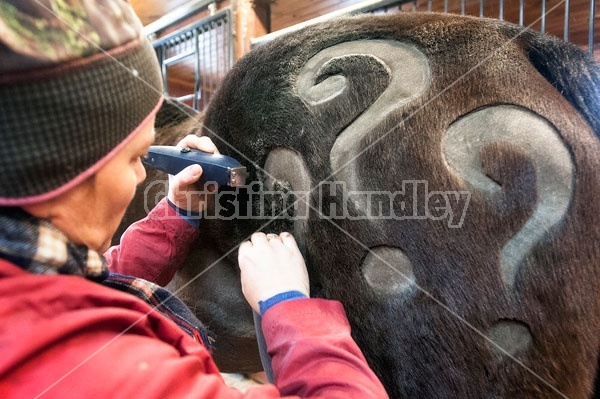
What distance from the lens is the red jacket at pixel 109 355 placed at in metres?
0.29

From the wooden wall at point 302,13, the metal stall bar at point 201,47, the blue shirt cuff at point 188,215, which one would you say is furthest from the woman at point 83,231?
the metal stall bar at point 201,47

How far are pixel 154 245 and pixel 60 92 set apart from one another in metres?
0.40

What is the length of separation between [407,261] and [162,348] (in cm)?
28

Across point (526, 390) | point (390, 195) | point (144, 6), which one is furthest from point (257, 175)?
point (144, 6)

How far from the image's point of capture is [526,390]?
434 millimetres

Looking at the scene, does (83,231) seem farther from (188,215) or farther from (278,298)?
(188,215)

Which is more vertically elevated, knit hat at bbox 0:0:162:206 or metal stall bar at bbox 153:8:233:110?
knit hat at bbox 0:0:162:206

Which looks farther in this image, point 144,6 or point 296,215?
point 144,6

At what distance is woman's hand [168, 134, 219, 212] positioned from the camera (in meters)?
0.61

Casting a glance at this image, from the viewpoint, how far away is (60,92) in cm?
32

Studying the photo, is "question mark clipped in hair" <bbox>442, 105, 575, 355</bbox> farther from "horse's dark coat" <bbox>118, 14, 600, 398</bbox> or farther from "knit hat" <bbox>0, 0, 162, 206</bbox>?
"knit hat" <bbox>0, 0, 162, 206</bbox>

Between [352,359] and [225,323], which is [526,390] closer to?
[352,359]

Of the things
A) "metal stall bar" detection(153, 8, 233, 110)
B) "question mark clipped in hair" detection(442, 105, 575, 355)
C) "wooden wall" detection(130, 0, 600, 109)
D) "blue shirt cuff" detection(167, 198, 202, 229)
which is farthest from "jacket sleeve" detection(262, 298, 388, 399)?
"metal stall bar" detection(153, 8, 233, 110)

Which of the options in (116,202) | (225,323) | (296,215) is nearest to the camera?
(116,202)
